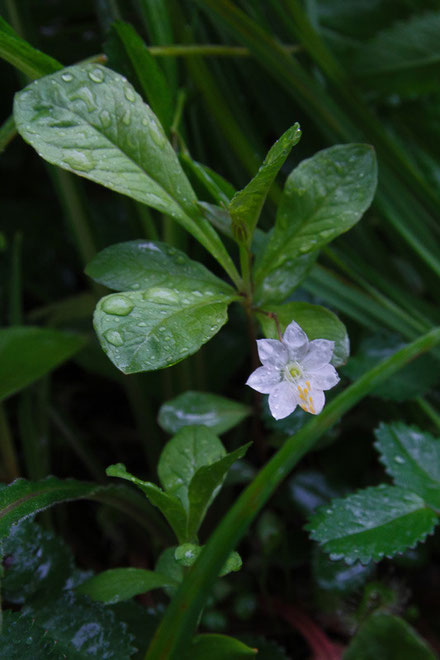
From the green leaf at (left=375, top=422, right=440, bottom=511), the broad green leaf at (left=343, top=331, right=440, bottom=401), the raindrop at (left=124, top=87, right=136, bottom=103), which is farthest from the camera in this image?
the broad green leaf at (left=343, top=331, right=440, bottom=401)

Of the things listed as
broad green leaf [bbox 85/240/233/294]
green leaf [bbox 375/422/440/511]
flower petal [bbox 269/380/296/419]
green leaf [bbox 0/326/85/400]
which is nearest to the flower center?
flower petal [bbox 269/380/296/419]

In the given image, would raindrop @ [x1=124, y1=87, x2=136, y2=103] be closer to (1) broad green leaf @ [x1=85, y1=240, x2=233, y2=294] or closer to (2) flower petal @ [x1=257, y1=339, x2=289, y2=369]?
(1) broad green leaf @ [x1=85, y1=240, x2=233, y2=294]

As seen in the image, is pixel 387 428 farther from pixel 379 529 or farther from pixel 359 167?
pixel 359 167

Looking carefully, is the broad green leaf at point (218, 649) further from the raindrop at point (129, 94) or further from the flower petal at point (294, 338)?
the raindrop at point (129, 94)

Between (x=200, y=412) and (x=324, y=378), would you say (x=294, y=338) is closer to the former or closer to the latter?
(x=324, y=378)

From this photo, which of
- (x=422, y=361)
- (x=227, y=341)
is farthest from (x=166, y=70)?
(x=422, y=361)

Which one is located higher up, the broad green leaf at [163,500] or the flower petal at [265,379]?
the flower petal at [265,379]

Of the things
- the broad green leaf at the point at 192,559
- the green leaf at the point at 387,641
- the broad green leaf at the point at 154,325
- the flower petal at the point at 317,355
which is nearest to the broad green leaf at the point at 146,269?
the broad green leaf at the point at 154,325
